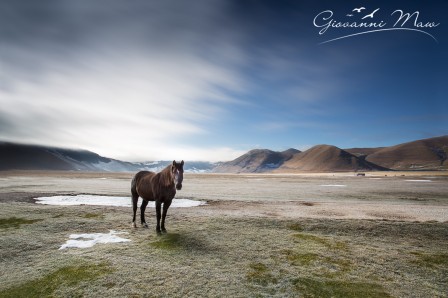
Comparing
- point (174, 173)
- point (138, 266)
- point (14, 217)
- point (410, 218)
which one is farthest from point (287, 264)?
point (14, 217)

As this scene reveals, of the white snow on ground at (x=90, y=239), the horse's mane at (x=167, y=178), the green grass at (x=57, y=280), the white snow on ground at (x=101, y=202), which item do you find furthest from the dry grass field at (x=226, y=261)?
the white snow on ground at (x=101, y=202)

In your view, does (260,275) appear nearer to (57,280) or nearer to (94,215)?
(57,280)

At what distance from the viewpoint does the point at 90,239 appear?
11805 millimetres

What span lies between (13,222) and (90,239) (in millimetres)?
6482

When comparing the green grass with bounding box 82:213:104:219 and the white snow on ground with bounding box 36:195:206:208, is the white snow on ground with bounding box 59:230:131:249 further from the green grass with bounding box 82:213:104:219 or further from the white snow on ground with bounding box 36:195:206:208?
the white snow on ground with bounding box 36:195:206:208

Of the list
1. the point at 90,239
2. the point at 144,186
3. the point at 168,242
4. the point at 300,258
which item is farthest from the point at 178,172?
the point at 300,258

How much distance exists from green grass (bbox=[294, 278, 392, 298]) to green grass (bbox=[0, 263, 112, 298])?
19.4 feet

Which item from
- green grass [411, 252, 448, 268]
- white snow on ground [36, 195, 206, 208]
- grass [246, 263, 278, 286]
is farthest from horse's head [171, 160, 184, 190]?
white snow on ground [36, 195, 206, 208]

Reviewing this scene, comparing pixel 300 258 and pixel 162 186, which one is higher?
pixel 162 186

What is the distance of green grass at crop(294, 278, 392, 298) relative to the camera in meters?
7.15

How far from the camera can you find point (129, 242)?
1121 cm

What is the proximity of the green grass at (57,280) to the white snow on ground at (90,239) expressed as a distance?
8.43 ft

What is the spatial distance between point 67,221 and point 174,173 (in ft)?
25.6

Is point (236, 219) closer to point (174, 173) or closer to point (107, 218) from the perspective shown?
point (174, 173)
